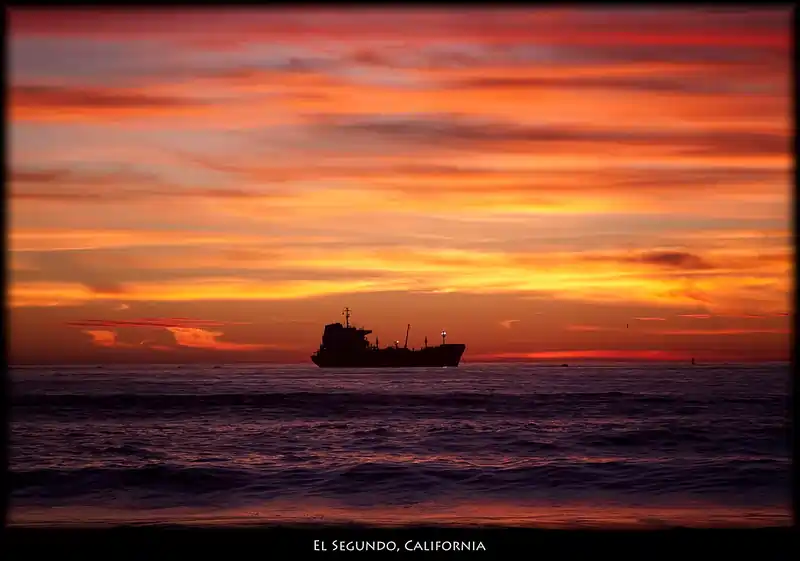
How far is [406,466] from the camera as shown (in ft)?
42.6

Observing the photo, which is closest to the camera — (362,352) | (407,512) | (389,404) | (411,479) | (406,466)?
(407,512)

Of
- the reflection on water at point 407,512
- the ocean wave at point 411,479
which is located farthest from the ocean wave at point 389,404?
the reflection on water at point 407,512

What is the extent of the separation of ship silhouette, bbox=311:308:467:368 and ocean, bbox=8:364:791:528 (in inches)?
1631

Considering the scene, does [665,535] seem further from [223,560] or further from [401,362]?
Result: [401,362]

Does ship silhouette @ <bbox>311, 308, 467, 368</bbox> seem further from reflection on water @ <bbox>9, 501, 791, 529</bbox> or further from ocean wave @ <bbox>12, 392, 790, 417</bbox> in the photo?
reflection on water @ <bbox>9, 501, 791, 529</bbox>

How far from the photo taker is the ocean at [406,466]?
30.4 feet

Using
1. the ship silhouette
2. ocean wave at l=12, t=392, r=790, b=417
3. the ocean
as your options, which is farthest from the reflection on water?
the ship silhouette

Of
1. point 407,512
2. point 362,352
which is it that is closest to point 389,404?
point 407,512

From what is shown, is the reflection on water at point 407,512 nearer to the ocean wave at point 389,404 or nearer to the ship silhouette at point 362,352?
the ocean wave at point 389,404

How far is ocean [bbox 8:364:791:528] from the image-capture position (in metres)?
9.27

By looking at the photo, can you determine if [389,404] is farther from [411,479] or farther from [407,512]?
[407,512]

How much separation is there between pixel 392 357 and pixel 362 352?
332 cm

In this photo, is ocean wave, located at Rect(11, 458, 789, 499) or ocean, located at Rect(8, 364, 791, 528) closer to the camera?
ocean, located at Rect(8, 364, 791, 528)

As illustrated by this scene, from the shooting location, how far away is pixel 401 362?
232ft
